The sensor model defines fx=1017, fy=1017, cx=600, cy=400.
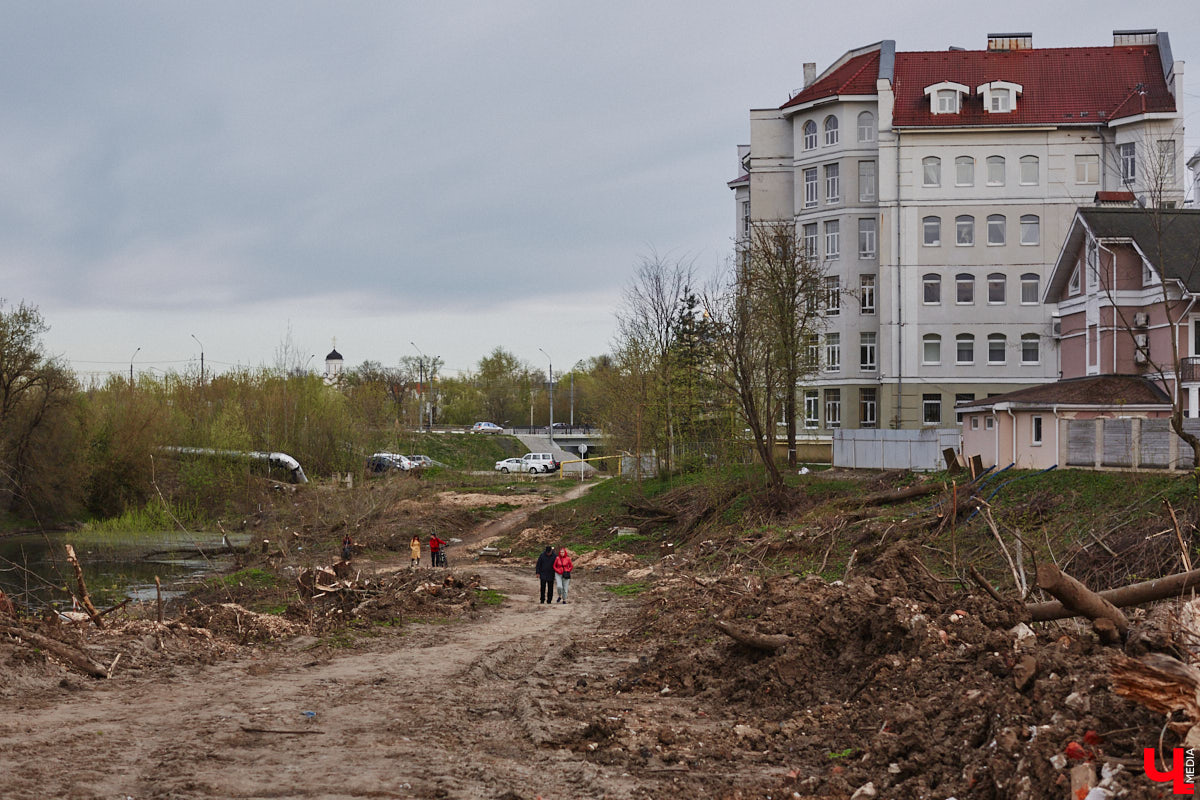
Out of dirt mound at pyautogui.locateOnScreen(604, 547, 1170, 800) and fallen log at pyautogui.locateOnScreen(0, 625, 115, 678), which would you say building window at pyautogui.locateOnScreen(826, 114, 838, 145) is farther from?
fallen log at pyautogui.locateOnScreen(0, 625, 115, 678)

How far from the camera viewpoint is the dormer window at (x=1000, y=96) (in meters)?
52.1

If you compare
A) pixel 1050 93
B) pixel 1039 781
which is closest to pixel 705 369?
pixel 1050 93

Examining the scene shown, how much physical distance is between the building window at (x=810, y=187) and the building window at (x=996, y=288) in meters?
10.1

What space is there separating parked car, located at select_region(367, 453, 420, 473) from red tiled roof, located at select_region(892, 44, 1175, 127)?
109ft

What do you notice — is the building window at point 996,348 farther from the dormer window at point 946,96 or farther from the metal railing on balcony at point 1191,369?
the metal railing on balcony at point 1191,369

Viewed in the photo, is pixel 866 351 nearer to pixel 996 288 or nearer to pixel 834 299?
pixel 834 299

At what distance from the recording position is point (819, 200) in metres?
54.8

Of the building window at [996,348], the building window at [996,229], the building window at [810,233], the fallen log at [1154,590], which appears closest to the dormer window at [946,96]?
the building window at [996,229]

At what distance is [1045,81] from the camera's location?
53.2 metres

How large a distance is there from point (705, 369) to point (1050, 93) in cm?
2526

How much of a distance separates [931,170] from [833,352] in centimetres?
1063

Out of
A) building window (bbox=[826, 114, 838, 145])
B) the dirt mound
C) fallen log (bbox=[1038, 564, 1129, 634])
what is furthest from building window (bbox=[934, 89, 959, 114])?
fallen log (bbox=[1038, 564, 1129, 634])

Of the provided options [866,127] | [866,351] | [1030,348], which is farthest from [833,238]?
[1030,348]

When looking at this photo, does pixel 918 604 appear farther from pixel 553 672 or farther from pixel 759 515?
pixel 759 515
